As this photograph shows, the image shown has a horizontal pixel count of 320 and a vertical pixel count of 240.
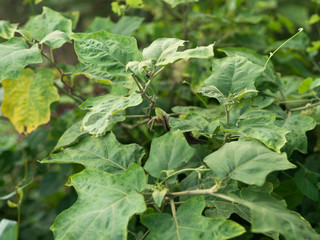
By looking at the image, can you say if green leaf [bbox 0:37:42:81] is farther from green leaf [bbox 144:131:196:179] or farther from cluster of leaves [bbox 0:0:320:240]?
green leaf [bbox 144:131:196:179]

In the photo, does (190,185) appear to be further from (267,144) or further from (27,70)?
(27,70)

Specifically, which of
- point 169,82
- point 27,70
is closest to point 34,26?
point 27,70

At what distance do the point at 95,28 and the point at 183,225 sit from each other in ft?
2.62

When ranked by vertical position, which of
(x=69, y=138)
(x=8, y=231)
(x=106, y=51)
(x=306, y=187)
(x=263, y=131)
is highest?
(x=106, y=51)

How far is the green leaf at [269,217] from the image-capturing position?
466 millimetres

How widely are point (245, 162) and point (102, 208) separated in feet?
0.85

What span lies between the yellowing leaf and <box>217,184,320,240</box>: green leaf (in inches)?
25.7

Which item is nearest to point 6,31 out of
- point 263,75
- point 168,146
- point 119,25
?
point 119,25

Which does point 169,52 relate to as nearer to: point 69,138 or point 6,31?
point 69,138

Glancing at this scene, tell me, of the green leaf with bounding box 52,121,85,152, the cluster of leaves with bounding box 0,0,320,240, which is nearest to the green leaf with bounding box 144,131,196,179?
the cluster of leaves with bounding box 0,0,320,240

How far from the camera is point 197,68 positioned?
1.23 meters

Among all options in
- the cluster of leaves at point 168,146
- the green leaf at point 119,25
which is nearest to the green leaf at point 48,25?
the cluster of leaves at point 168,146

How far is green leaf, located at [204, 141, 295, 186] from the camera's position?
528 millimetres

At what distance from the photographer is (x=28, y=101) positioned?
3.14ft
